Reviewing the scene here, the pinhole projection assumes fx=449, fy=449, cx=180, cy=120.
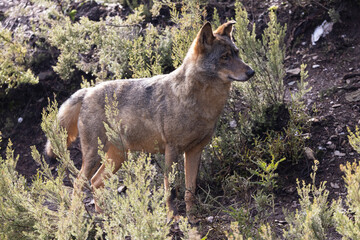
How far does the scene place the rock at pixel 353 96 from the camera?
6365 mm

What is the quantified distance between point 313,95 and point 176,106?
2.58 m

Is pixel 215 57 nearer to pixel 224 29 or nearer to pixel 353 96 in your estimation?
pixel 224 29

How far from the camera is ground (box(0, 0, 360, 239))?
18.8 feet

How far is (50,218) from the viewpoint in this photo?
452cm

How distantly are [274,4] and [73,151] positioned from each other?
15.1 ft

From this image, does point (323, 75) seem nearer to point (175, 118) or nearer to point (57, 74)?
point (175, 118)

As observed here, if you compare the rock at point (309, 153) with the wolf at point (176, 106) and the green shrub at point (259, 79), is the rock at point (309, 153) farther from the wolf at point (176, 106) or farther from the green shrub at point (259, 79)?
the wolf at point (176, 106)

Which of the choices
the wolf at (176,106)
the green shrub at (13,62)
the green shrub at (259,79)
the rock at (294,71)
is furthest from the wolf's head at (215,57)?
the green shrub at (13,62)

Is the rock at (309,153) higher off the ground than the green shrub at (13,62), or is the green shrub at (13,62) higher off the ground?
the green shrub at (13,62)

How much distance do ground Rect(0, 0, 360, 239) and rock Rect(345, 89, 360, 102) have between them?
13 millimetres

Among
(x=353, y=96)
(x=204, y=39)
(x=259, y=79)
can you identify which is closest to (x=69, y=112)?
(x=204, y=39)

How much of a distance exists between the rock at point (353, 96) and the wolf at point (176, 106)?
215cm

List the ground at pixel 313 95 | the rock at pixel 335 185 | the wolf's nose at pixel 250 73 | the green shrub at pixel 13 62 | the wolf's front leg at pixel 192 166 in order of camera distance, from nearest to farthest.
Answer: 1. the wolf's nose at pixel 250 73
2. the rock at pixel 335 185
3. the wolf's front leg at pixel 192 166
4. the ground at pixel 313 95
5. the green shrub at pixel 13 62

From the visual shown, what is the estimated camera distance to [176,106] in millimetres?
5270
